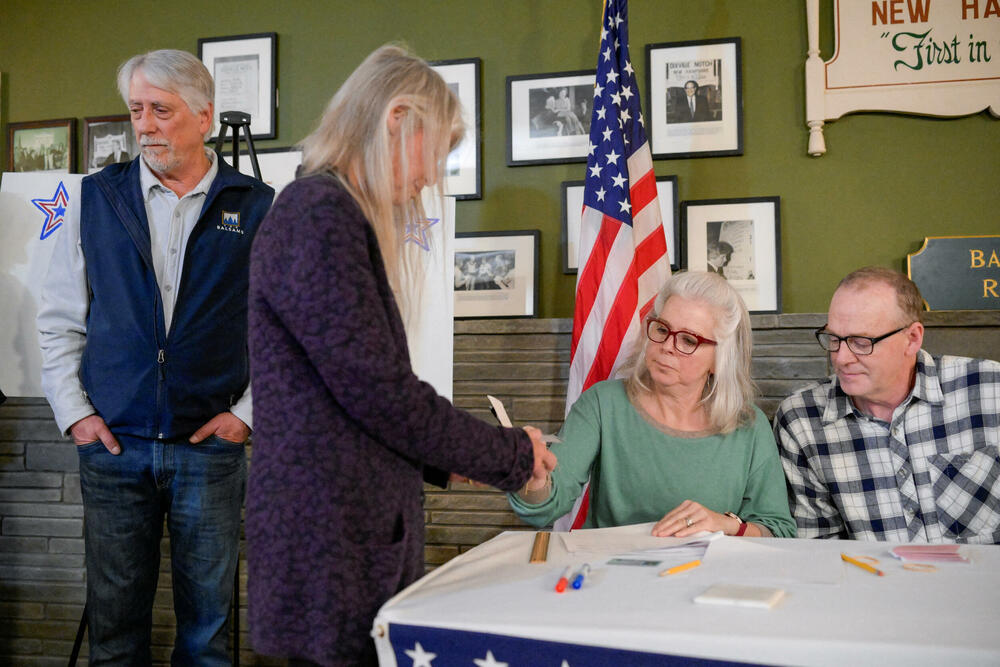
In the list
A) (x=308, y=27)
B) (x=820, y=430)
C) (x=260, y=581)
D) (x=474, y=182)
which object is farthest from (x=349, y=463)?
(x=308, y=27)

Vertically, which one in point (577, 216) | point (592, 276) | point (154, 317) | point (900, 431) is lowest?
point (900, 431)

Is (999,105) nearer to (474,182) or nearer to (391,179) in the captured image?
(474,182)

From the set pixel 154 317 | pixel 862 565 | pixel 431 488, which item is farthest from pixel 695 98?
pixel 862 565

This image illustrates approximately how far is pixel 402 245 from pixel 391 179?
0.13 meters

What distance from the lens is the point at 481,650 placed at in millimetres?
989

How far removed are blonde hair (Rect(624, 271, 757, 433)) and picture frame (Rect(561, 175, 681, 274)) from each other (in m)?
0.85

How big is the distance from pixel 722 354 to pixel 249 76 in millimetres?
2095

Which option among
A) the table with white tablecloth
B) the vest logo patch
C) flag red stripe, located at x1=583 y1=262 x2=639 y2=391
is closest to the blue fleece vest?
the vest logo patch

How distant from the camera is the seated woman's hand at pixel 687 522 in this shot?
4.99 feet

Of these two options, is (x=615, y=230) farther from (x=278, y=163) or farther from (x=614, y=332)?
(x=278, y=163)

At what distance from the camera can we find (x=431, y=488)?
2.75m

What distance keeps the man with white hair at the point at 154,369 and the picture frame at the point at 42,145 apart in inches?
56.4

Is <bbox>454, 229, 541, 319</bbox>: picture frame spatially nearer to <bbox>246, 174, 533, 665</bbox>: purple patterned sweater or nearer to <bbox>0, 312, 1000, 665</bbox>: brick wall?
<bbox>0, 312, 1000, 665</bbox>: brick wall

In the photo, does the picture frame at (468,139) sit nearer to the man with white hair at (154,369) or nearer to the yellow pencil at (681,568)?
the man with white hair at (154,369)
